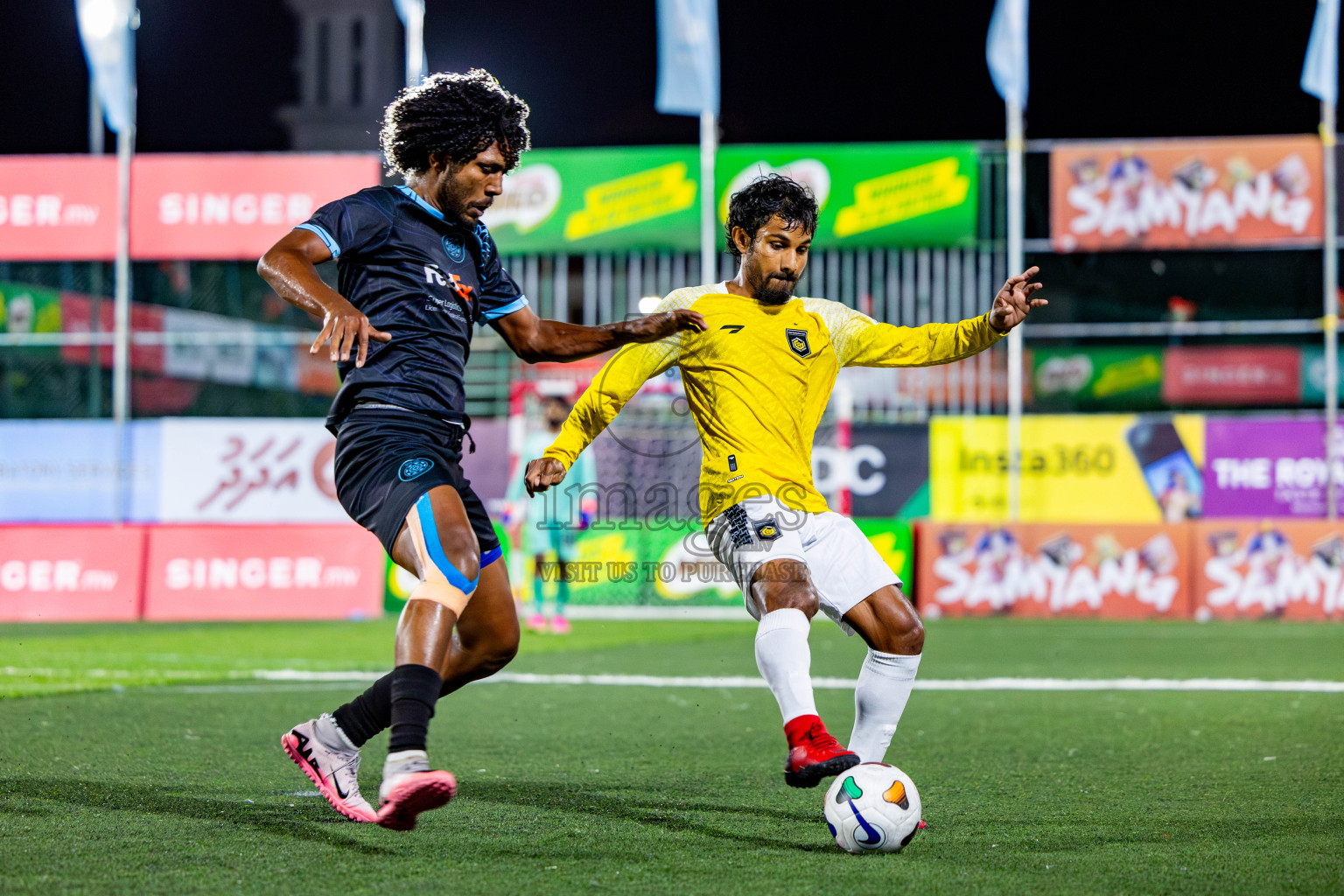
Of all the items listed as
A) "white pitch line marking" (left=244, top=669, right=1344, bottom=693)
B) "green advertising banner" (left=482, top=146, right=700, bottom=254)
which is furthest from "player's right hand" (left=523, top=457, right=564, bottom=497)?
"green advertising banner" (left=482, top=146, right=700, bottom=254)

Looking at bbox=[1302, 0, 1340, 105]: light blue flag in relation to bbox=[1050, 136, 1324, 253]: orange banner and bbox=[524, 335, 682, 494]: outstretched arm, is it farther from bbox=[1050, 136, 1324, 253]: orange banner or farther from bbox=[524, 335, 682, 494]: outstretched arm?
bbox=[524, 335, 682, 494]: outstretched arm

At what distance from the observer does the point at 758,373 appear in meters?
4.84

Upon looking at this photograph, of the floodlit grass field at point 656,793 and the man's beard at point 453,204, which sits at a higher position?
the man's beard at point 453,204

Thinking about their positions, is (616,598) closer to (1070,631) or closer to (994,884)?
(1070,631)

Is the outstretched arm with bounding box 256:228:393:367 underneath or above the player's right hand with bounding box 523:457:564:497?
above

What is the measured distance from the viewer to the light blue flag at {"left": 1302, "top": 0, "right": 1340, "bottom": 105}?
18.4 m

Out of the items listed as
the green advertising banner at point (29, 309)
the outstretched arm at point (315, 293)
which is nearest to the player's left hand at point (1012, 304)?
the outstretched arm at point (315, 293)

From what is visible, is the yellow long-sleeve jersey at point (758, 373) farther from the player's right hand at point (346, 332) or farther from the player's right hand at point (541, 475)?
the player's right hand at point (346, 332)

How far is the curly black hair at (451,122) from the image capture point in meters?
4.45

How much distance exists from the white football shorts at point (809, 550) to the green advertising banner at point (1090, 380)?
662 inches

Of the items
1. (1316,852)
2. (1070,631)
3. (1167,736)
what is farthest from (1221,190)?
(1316,852)

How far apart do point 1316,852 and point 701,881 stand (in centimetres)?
167

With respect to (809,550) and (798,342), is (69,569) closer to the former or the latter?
(798,342)

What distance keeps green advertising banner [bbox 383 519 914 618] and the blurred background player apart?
90 centimetres
